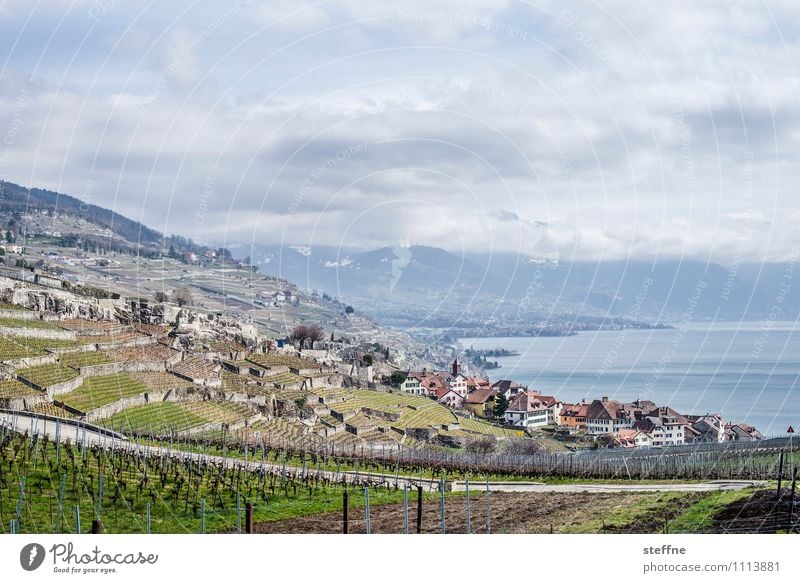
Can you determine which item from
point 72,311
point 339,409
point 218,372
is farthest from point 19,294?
point 339,409

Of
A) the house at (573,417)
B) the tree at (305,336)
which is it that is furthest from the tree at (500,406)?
the tree at (305,336)

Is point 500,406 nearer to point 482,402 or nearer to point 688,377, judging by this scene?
point 482,402

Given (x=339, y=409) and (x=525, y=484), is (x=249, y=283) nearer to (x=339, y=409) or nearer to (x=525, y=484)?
(x=339, y=409)

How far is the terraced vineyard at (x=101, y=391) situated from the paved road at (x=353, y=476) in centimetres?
300

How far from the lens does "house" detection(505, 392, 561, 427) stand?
55.5 m

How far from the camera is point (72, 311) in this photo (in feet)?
170

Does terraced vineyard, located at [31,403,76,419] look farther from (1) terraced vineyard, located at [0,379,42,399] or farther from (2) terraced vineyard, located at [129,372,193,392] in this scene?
(2) terraced vineyard, located at [129,372,193,392]

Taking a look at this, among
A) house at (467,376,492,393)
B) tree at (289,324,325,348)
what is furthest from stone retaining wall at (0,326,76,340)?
tree at (289,324,325,348)

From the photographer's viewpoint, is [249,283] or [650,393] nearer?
[650,393]

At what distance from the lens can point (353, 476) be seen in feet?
86.6

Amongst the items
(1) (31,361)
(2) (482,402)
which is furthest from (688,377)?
(1) (31,361)
